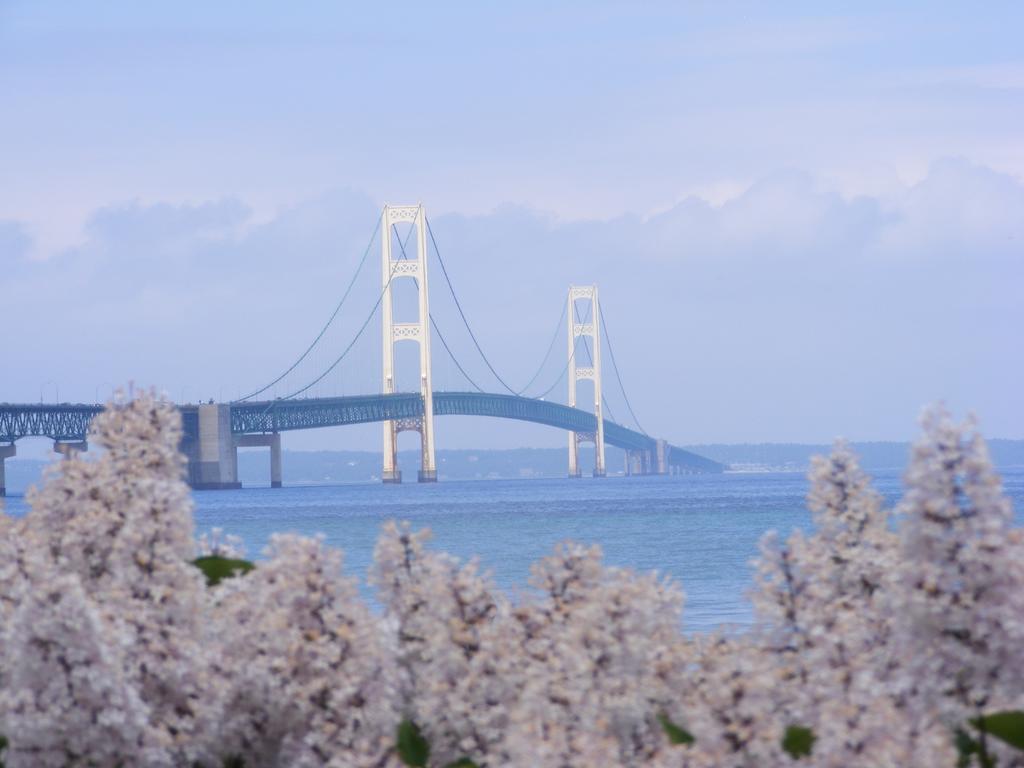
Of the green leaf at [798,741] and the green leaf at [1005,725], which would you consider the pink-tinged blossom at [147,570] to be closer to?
the green leaf at [798,741]

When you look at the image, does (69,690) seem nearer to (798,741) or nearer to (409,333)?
(798,741)

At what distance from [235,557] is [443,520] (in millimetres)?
56247

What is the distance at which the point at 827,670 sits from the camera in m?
4.29

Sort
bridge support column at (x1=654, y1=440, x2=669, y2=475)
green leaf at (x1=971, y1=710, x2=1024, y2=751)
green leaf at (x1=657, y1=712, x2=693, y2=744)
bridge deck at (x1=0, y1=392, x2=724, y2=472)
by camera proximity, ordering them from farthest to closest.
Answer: bridge support column at (x1=654, y1=440, x2=669, y2=475) → bridge deck at (x1=0, y1=392, x2=724, y2=472) → green leaf at (x1=657, y1=712, x2=693, y2=744) → green leaf at (x1=971, y1=710, x2=1024, y2=751)

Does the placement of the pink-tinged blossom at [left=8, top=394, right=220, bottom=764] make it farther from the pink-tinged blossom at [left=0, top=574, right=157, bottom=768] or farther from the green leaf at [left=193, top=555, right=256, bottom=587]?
the green leaf at [left=193, top=555, right=256, bottom=587]

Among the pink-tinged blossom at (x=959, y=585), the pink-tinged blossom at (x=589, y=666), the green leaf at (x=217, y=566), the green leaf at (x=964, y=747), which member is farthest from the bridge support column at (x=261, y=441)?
the pink-tinged blossom at (x=959, y=585)

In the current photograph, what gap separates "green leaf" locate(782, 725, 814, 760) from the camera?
437cm

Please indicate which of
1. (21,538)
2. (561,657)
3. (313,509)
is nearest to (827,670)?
(561,657)

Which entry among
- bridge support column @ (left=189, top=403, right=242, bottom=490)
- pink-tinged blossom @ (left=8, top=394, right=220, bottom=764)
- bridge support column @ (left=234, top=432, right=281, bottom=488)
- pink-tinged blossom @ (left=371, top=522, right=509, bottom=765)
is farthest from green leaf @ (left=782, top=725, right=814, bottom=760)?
bridge support column @ (left=234, top=432, right=281, bottom=488)

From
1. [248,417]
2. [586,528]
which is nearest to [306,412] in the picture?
[248,417]

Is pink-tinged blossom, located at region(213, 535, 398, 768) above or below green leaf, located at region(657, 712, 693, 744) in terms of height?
above

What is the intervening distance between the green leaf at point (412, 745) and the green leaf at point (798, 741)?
3.67 feet

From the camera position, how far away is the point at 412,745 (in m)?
4.94

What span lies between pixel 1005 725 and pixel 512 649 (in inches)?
52.6
